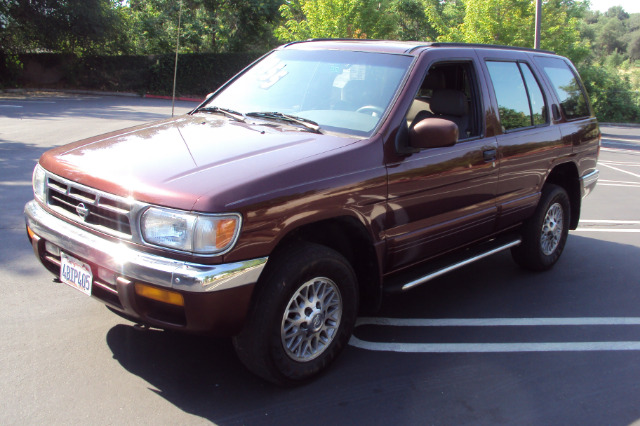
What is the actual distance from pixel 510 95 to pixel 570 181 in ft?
5.26

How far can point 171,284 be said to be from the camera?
9.61ft

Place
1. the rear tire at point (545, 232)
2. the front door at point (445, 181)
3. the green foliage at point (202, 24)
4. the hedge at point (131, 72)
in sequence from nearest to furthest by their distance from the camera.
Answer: the front door at point (445, 181)
the rear tire at point (545, 232)
the hedge at point (131, 72)
the green foliage at point (202, 24)

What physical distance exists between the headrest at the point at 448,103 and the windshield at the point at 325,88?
52cm

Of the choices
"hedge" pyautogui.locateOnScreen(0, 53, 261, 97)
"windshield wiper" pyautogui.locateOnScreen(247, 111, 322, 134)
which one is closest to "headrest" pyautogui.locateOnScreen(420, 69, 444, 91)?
"windshield wiper" pyautogui.locateOnScreen(247, 111, 322, 134)

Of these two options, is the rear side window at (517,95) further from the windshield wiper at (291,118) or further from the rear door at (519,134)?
the windshield wiper at (291,118)

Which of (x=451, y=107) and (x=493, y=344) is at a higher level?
(x=451, y=107)

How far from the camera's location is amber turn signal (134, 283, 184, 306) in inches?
116

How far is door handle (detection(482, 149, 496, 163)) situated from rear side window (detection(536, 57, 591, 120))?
1.44 m

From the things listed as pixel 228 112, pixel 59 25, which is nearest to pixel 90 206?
pixel 228 112

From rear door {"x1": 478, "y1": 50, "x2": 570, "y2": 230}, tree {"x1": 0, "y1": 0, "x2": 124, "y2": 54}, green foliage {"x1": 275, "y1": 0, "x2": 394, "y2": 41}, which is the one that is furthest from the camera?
tree {"x1": 0, "y1": 0, "x2": 124, "y2": 54}

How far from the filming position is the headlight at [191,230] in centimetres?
291

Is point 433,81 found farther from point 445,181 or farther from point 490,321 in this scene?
point 490,321

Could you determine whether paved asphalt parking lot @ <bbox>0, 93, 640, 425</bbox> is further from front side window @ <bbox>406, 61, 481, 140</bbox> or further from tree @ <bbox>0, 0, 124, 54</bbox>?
tree @ <bbox>0, 0, 124, 54</bbox>

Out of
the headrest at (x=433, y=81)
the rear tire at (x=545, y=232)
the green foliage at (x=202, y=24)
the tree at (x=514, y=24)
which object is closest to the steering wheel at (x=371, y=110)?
the headrest at (x=433, y=81)
